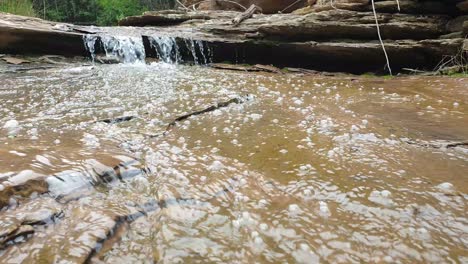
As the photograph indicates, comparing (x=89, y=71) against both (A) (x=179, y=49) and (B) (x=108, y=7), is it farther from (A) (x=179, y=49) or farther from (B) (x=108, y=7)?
(B) (x=108, y=7)

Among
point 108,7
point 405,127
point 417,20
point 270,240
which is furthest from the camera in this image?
point 108,7

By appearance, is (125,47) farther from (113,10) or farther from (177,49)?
(113,10)

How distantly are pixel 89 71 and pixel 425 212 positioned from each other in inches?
294

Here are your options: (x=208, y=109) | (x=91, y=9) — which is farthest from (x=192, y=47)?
(x=91, y=9)

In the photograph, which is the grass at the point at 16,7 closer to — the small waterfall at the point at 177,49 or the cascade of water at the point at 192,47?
the small waterfall at the point at 177,49

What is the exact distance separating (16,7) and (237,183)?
14234 millimetres

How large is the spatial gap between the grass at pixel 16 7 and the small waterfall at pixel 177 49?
22.8 feet

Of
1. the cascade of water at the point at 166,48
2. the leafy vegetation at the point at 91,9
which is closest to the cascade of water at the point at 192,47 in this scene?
the cascade of water at the point at 166,48

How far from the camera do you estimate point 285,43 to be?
8.52 meters

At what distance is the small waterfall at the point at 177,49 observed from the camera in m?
9.33

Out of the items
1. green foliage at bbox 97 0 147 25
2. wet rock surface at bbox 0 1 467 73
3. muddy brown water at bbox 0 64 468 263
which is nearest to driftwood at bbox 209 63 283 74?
wet rock surface at bbox 0 1 467 73

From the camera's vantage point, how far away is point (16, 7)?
13.1 m

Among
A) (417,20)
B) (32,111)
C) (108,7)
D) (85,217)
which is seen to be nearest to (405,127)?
(85,217)

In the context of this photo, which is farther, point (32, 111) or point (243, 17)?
point (243, 17)
